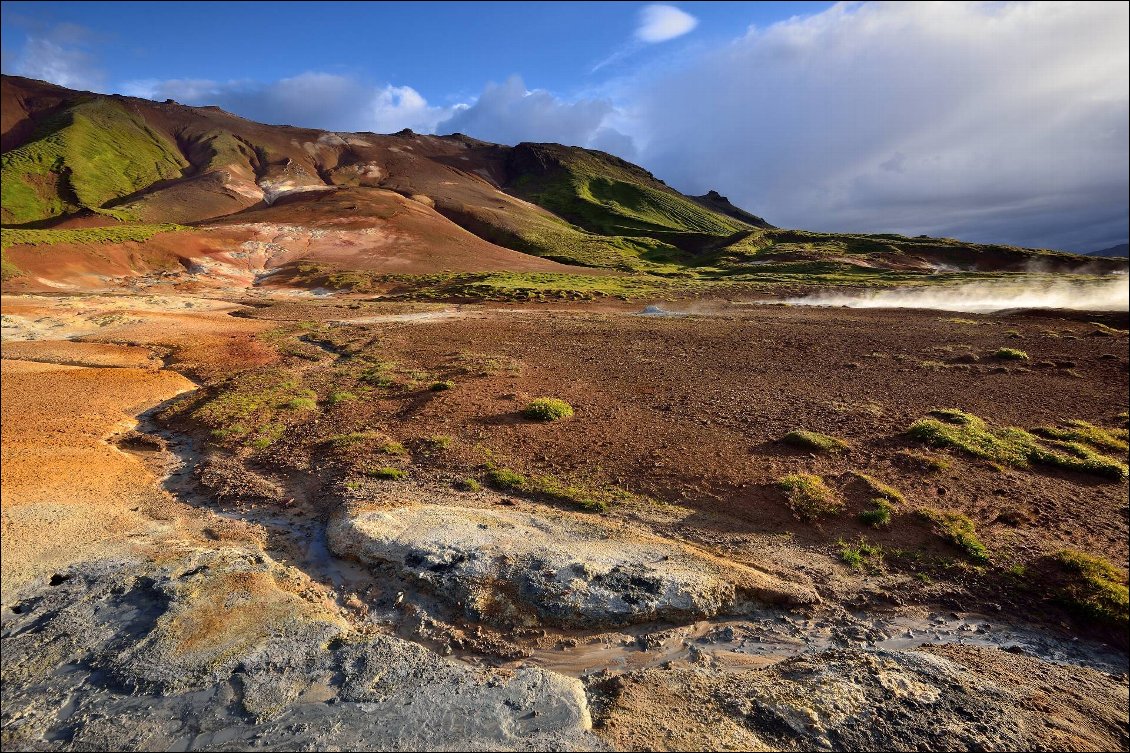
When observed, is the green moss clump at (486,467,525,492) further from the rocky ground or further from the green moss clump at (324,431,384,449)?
the green moss clump at (324,431,384,449)

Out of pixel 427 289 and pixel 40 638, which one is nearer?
pixel 40 638

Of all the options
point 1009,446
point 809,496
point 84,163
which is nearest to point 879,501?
point 809,496

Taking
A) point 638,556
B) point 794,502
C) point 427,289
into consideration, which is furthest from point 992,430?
point 427,289

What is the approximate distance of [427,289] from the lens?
177 ft

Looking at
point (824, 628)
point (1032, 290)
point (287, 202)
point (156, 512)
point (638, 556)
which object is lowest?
point (824, 628)

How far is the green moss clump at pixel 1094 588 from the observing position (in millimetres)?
8320

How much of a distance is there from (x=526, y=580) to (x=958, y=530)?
8.48 meters

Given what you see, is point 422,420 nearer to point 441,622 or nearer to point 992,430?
point 441,622

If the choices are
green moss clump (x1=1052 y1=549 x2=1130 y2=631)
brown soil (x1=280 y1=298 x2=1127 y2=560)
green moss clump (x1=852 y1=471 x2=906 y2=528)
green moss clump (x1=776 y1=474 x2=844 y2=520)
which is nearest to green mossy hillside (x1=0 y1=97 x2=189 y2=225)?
brown soil (x1=280 y1=298 x2=1127 y2=560)

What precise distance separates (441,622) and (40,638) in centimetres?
492

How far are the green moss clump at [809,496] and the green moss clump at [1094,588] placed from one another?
356 cm

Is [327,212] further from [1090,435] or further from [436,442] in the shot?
[1090,435]

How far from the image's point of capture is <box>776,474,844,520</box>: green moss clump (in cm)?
1101

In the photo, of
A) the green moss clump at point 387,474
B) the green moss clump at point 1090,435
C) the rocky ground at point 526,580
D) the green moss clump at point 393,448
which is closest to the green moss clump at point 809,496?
the rocky ground at point 526,580
